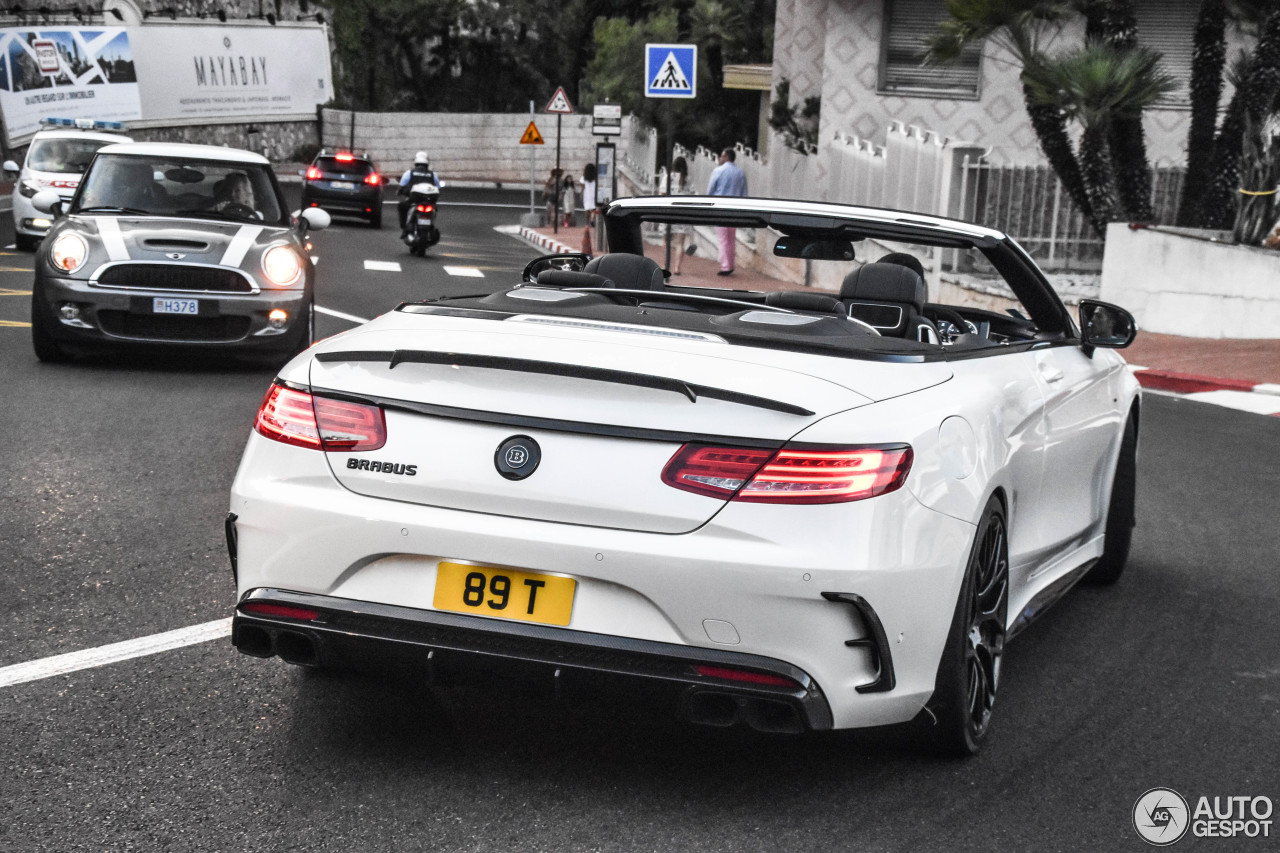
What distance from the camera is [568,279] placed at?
4.95 meters

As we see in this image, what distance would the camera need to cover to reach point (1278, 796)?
13.1 ft

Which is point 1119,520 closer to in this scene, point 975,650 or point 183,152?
point 975,650

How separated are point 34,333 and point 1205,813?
918 cm

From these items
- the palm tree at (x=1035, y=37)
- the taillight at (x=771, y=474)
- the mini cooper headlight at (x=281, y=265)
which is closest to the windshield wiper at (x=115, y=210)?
the mini cooper headlight at (x=281, y=265)

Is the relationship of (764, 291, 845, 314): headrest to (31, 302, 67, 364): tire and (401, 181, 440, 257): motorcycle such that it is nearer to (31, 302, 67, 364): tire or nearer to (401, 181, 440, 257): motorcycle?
(31, 302, 67, 364): tire

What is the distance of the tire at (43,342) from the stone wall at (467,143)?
166 feet

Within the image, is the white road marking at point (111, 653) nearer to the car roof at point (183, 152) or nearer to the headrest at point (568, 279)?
the headrest at point (568, 279)

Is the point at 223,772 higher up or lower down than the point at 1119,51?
lower down

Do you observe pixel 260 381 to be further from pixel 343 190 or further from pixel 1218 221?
pixel 343 190

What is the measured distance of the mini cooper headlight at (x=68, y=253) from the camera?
425 inches

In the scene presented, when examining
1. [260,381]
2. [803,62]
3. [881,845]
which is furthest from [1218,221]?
[881,845]

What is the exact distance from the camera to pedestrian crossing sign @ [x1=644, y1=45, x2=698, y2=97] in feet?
72.3

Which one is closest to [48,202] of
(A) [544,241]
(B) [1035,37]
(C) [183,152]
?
(C) [183,152]

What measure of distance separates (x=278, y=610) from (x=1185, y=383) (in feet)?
36.0
